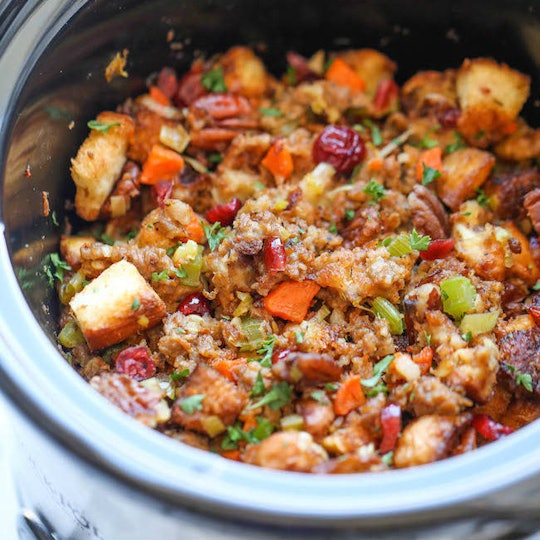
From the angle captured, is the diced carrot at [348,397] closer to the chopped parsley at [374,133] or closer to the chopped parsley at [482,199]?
the chopped parsley at [482,199]

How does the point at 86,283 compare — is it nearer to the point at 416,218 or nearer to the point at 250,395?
the point at 250,395

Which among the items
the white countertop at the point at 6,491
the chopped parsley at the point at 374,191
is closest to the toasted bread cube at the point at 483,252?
the chopped parsley at the point at 374,191

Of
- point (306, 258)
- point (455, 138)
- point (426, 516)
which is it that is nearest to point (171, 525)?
point (426, 516)

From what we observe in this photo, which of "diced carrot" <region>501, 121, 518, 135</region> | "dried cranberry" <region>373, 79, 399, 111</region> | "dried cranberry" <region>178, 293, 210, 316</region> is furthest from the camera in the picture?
"dried cranberry" <region>373, 79, 399, 111</region>

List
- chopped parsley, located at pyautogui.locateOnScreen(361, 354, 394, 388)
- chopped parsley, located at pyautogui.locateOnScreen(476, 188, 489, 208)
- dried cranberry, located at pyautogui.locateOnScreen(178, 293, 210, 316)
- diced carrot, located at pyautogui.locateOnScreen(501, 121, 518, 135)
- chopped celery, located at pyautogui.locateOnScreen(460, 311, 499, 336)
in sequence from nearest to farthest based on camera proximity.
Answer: chopped parsley, located at pyautogui.locateOnScreen(361, 354, 394, 388)
chopped celery, located at pyautogui.locateOnScreen(460, 311, 499, 336)
dried cranberry, located at pyautogui.locateOnScreen(178, 293, 210, 316)
chopped parsley, located at pyautogui.locateOnScreen(476, 188, 489, 208)
diced carrot, located at pyautogui.locateOnScreen(501, 121, 518, 135)

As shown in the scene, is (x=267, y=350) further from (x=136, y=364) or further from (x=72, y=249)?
(x=72, y=249)

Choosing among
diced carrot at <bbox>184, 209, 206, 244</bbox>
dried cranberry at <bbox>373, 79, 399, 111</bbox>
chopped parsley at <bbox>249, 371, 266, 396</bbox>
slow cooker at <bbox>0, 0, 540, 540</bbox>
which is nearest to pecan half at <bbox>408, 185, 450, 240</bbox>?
dried cranberry at <bbox>373, 79, 399, 111</bbox>

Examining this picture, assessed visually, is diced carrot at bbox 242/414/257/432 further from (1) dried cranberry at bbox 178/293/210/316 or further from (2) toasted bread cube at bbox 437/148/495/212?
(2) toasted bread cube at bbox 437/148/495/212

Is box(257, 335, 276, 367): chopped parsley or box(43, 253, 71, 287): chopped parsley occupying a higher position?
box(43, 253, 71, 287): chopped parsley

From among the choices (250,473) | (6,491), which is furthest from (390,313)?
(6,491)
